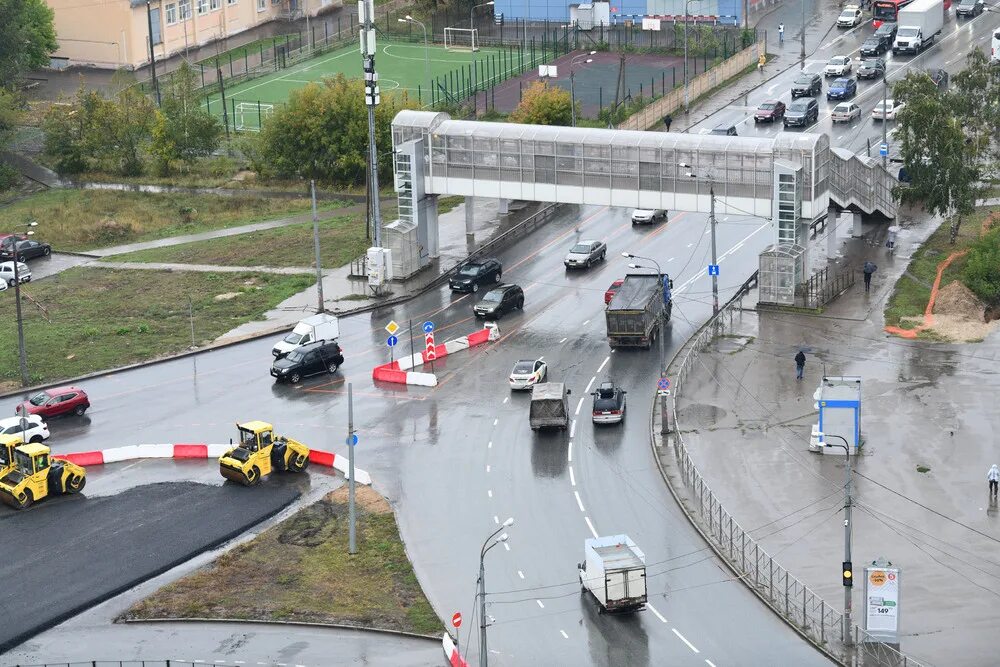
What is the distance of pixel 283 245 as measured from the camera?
106750mm

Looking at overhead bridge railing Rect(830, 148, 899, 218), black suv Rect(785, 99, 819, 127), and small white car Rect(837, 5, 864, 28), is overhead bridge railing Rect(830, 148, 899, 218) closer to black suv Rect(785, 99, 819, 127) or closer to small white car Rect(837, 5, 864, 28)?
black suv Rect(785, 99, 819, 127)

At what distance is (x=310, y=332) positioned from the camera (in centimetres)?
8475

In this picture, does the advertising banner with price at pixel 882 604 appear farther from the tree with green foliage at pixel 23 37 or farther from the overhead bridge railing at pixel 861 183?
the tree with green foliage at pixel 23 37

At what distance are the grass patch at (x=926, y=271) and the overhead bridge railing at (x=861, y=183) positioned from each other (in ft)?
12.9

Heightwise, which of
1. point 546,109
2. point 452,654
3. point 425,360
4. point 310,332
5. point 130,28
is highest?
point 130,28

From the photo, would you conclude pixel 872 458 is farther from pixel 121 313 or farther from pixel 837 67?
pixel 837 67

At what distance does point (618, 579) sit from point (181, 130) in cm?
8287

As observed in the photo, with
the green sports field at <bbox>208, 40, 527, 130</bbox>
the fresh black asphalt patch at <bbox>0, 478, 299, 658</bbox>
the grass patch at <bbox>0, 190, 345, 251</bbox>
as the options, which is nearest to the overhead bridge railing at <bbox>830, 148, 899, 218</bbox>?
the grass patch at <bbox>0, 190, 345, 251</bbox>

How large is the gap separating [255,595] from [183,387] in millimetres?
25336

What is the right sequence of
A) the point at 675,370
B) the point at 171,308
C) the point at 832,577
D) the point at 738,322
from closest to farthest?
the point at 832,577, the point at 675,370, the point at 738,322, the point at 171,308

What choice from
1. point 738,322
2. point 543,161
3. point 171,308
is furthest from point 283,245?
point 738,322

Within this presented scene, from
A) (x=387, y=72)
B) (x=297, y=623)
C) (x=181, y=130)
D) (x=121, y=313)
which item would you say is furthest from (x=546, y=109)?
(x=297, y=623)

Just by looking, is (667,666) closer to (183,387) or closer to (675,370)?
(675,370)

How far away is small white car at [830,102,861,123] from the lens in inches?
4916
